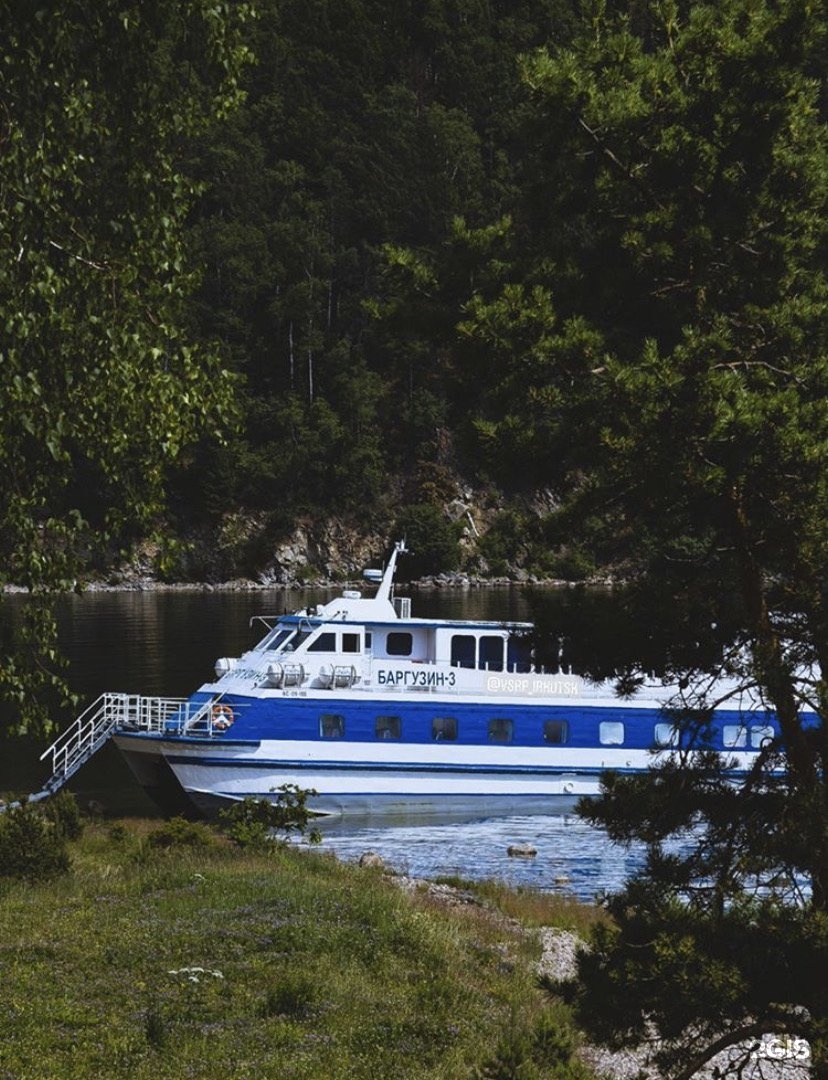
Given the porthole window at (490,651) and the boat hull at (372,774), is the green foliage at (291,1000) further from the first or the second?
the porthole window at (490,651)

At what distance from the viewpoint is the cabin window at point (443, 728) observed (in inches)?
1448

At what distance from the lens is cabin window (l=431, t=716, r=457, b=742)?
36781mm

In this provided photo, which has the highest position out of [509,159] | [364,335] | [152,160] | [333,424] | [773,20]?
[509,159]

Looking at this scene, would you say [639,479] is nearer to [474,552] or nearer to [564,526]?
[564,526]

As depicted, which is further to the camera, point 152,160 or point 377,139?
point 377,139

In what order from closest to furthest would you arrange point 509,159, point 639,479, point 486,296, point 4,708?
point 639,479 < point 486,296 < point 4,708 < point 509,159

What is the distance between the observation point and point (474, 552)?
125m

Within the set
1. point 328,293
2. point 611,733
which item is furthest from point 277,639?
point 328,293

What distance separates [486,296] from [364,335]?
129 metres

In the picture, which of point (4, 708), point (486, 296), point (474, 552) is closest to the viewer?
point (486, 296)

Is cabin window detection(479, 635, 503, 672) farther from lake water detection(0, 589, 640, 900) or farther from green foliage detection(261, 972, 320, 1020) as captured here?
green foliage detection(261, 972, 320, 1020)

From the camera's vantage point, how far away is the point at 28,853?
72.9ft

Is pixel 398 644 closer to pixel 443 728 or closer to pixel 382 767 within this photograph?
pixel 443 728

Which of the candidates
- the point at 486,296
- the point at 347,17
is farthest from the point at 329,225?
the point at 486,296
